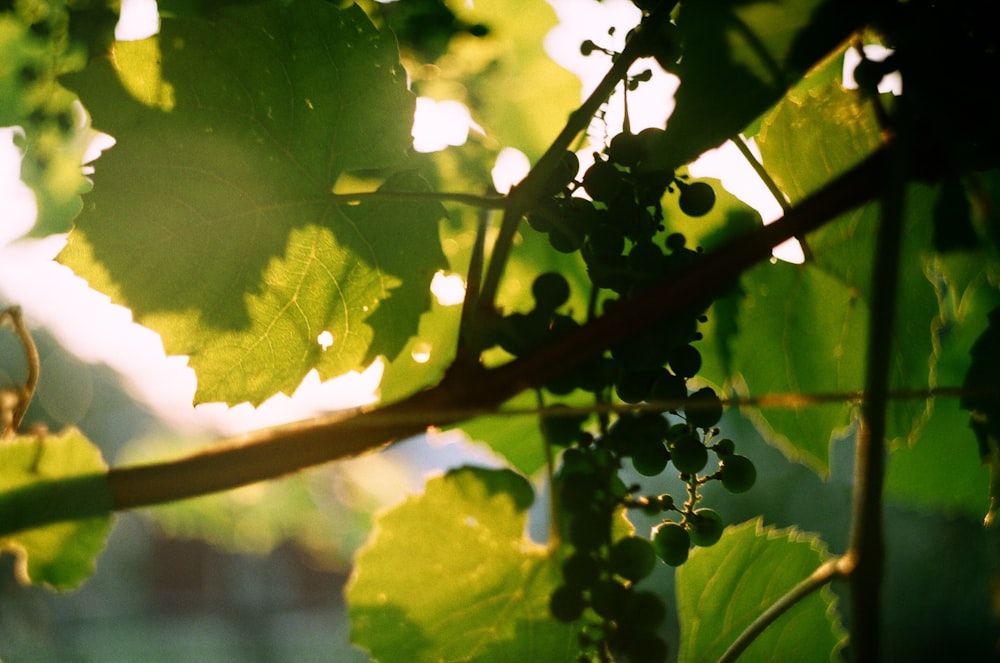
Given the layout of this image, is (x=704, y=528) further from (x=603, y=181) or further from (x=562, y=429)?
(x=603, y=181)

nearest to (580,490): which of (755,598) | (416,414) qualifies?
(416,414)

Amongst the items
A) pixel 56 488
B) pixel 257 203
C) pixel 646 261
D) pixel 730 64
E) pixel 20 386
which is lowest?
pixel 20 386

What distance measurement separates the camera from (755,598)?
0.71 m

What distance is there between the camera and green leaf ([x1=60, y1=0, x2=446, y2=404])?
0.54m

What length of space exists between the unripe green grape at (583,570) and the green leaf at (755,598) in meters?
0.18

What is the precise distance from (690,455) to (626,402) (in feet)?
0.22

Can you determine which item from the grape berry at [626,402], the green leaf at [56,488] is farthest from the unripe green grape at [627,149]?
the green leaf at [56,488]

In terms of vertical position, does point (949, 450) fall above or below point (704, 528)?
above

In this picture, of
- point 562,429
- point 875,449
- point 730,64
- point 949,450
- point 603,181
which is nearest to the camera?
point 875,449

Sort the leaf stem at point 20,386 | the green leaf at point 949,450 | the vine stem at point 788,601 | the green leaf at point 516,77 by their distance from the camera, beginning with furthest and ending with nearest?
the green leaf at point 516,77 → the green leaf at point 949,450 → the leaf stem at point 20,386 → the vine stem at point 788,601

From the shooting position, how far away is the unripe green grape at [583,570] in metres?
0.58

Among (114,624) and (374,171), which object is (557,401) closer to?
(374,171)

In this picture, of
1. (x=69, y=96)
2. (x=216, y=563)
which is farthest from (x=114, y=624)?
(x=69, y=96)

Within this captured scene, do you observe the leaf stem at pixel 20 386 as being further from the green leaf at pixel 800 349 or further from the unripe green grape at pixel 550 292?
the green leaf at pixel 800 349
